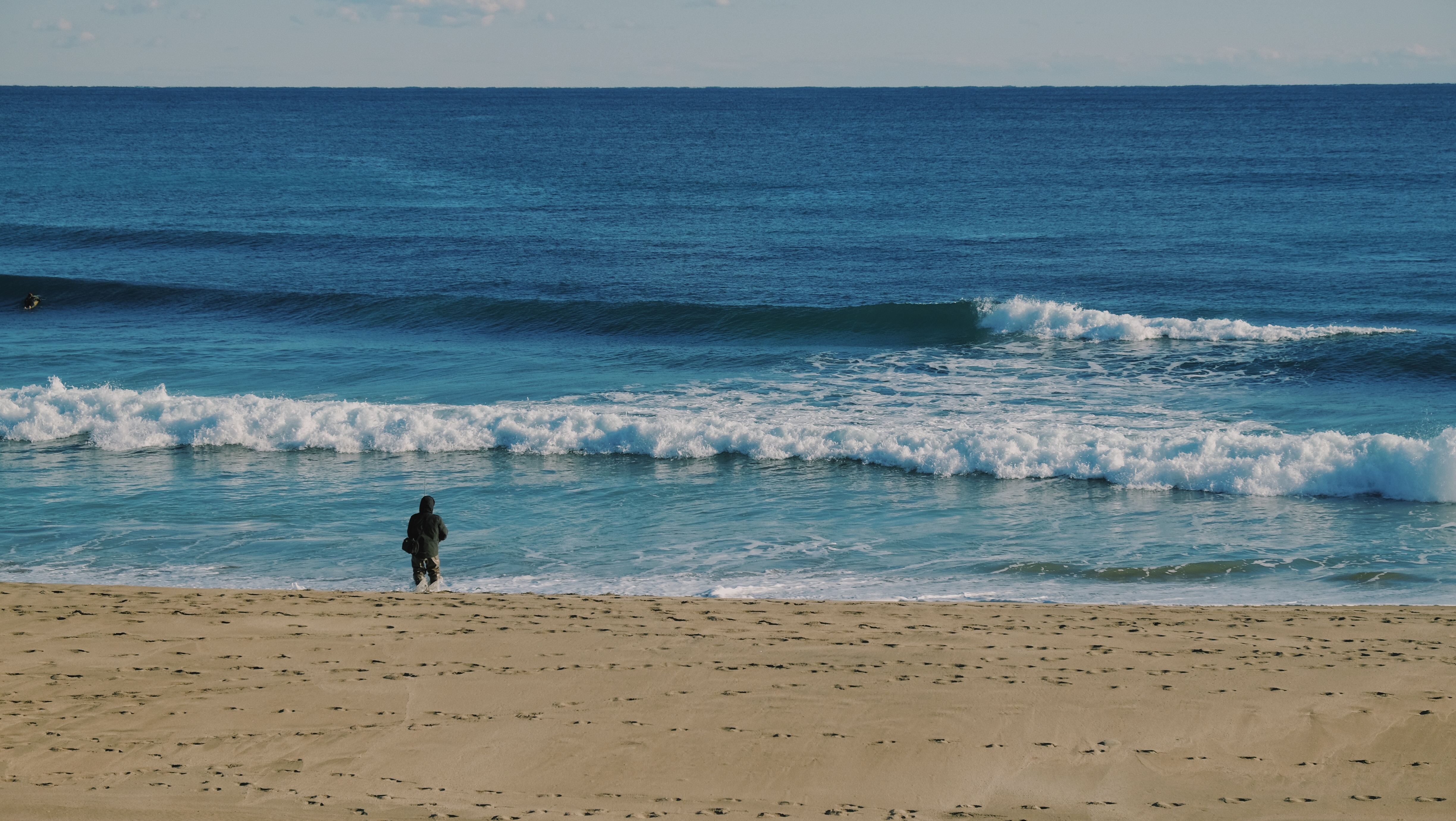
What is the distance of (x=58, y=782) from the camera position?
6512 mm

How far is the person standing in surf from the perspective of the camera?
10.9 metres

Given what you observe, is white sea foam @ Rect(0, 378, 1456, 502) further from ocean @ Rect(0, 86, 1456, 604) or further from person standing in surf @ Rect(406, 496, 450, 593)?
person standing in surf @ Rect(406, 496, 450, 593)

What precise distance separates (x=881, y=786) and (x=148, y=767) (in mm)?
4354

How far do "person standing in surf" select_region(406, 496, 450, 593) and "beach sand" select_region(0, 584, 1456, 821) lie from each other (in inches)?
49.0

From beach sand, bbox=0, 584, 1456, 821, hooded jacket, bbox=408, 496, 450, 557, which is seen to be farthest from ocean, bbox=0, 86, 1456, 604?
beach sand, bbox=0, 584, 1456, 821

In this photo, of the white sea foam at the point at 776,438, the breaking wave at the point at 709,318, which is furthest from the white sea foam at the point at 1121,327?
the white sea foam at the point at 776,438

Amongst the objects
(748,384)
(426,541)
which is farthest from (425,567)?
(748,384)

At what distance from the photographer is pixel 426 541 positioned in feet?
35.7

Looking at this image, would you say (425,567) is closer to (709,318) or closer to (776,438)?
(776,438)

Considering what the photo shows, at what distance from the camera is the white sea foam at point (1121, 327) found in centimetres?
2277

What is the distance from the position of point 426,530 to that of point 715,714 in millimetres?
4516

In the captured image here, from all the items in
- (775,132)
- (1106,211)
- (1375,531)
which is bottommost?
(1375,531)

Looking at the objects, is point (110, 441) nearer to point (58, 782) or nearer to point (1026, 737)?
point (58, 782)

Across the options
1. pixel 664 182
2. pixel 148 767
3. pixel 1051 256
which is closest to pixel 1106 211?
pixel 1051 256
